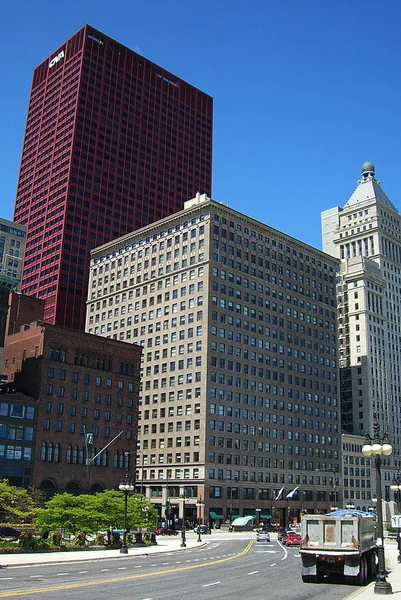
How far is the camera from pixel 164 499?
381ft

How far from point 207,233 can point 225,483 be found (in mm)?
45470

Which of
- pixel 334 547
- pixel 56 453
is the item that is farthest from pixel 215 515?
pixel 334 547

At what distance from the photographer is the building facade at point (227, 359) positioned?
381ft

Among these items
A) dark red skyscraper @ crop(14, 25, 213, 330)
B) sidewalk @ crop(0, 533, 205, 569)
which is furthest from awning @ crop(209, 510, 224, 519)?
dark red skyscraper @ crop(14, 25, 213, 330)

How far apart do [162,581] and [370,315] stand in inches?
5680

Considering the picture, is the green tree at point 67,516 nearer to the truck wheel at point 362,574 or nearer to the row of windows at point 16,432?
the truck wheel at point 362,574

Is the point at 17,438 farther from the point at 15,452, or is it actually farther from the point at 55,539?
the point at 55,539

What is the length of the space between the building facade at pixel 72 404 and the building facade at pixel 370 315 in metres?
75.5

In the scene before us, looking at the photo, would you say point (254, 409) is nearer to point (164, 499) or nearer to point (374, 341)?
point (164, 499)

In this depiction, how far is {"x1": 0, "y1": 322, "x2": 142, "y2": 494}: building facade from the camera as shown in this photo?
299 feet

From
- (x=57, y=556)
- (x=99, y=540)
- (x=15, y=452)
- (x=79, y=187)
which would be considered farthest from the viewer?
(x=79, y=187)

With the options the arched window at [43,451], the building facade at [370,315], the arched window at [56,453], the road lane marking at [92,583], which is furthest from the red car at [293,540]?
the building facade at [370,315]

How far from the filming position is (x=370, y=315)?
166750mm

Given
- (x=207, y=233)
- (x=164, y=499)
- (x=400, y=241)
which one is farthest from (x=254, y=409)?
(x=400, y=241)
